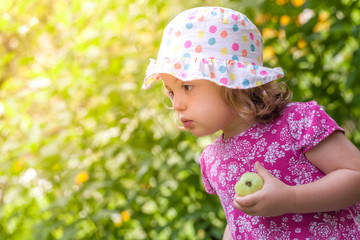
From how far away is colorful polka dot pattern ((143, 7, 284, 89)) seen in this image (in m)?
1.17

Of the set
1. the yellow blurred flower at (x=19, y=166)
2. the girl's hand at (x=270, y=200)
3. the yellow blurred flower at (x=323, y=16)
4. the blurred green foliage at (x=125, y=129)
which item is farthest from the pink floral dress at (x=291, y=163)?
the yellow blurred flower at (x=19, y=166)

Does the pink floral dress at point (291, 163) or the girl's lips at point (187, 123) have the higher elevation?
the girl's lips at point (187, 123)

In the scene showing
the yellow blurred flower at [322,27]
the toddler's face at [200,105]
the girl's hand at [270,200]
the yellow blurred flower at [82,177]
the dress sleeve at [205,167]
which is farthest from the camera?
the yellow blurred flower at [82,177]

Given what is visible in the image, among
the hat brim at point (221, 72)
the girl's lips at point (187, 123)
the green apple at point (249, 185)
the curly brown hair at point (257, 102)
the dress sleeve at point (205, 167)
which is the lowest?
the dress sleeve at point (205, 167)

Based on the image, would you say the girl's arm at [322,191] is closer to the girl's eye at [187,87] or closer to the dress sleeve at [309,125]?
the dress sleeve at [309,125]

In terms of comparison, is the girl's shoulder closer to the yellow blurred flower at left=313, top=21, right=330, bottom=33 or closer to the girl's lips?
the girl's lips

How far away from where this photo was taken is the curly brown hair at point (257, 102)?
48.7 inches

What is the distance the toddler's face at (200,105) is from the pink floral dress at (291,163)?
0.36ft

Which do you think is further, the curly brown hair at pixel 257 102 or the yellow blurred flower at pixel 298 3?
the yellow blurred flower at pixel 298 3

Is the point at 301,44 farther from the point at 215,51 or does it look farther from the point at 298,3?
the point at 215,51

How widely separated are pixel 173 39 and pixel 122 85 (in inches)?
32.5

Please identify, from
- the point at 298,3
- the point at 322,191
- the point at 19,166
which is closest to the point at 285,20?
the point at 298,3

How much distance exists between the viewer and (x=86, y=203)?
214cm

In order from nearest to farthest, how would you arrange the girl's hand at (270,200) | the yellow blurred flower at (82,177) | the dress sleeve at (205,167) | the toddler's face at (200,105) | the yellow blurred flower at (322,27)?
the girl's hand at (270,200), the toddler's face at (200,105), the dress sleeve at (205,167), the yellow blurred flower at (322,27), the yellow blurred flower at (82,177)
